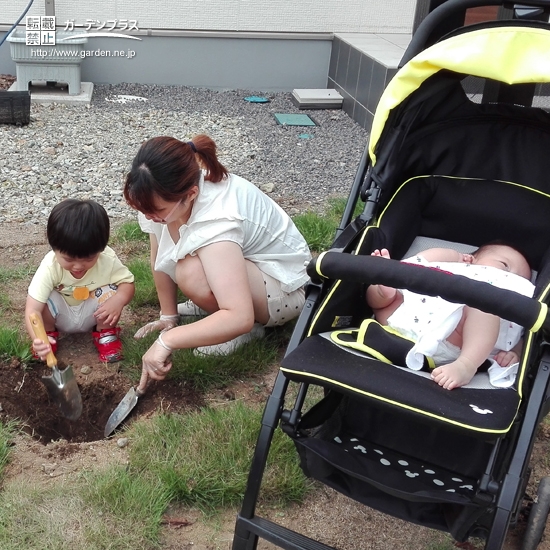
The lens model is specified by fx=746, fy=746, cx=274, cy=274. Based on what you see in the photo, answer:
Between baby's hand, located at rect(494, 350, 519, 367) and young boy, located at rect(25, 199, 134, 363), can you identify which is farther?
young boy, located at rect(25, 199, 134, 363)

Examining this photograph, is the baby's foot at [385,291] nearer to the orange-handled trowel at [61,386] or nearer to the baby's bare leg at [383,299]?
the baby's bare leg at [383,299]

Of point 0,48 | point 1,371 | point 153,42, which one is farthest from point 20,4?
point 1,371

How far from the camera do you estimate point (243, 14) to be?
22.6 ft

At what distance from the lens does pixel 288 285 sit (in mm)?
2961

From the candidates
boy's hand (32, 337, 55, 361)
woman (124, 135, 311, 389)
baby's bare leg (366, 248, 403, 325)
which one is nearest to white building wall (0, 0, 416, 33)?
woman (124, 135, 311, 389)

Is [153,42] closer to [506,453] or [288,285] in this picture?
[288,285]

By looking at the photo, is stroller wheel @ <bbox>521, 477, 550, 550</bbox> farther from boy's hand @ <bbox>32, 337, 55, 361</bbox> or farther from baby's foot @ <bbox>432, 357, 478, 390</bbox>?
boy's hand @ <bbox>32, 337, 55, 361</bbox>

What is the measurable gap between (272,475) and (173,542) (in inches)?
14.9

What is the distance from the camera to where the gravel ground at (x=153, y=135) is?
471cm

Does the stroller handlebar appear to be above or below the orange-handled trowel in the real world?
above

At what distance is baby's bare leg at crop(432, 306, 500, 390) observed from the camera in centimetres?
195

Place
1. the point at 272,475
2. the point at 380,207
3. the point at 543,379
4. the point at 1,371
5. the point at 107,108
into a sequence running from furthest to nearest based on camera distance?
1. the point at 107,108
2. the point at 1,371
3. the point at 380,207
4. the point at 272,475
5. the point at 543,379

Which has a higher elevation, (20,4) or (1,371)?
(20,4)

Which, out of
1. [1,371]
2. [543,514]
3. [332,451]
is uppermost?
[332,451]
